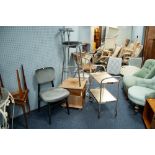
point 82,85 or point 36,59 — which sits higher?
point 36,59

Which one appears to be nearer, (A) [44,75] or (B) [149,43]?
(A) [44,75]

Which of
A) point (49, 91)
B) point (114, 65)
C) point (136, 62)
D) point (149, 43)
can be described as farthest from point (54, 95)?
point (149, 43)

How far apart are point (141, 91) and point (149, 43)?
88.7 inches

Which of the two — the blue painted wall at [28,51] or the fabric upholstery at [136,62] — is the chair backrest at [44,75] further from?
the fabric upholstery at [136,62]

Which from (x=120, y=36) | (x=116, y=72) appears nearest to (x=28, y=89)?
(x=116, y=72)

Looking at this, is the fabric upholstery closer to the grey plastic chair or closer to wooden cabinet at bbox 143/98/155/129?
wooden cabinet at bbox 143/98/155/129

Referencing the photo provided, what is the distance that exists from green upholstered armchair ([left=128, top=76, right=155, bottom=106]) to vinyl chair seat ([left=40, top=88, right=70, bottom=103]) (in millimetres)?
1034

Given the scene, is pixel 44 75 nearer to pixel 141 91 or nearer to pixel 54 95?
pixel 54 95

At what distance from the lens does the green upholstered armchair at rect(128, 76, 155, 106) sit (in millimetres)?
2395

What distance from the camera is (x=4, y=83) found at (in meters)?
2.20

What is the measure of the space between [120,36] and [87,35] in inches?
83.4

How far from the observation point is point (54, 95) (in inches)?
89.7

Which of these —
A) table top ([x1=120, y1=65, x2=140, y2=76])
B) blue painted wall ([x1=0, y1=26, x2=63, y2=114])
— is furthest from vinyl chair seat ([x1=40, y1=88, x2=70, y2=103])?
table top ([x1=120, y1=65, x2=140, y2=76])
